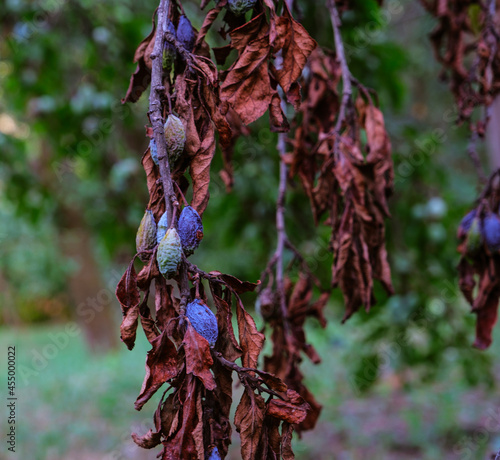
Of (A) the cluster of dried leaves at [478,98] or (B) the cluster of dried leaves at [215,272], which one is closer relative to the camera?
(B) the cluster of dried leaves at [215,272]

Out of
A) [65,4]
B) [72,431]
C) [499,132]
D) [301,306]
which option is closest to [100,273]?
[72,431]

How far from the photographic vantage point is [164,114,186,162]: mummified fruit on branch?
0.74m

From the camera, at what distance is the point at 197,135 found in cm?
78

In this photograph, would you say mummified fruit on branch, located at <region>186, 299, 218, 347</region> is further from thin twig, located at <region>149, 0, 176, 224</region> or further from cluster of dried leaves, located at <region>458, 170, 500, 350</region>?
cluster of dried leaves, located at <region>458, 170, 500, 350</region>

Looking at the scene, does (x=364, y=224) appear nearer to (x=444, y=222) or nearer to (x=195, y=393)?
(x=195, y=393)

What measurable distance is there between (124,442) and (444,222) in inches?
117

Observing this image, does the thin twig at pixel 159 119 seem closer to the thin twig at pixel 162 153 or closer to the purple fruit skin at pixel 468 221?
the thin twig at pixel 162 153

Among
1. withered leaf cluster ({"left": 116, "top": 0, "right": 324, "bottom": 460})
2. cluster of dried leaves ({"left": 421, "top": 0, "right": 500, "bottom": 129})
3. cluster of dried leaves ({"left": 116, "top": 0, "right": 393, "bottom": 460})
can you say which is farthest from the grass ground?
withered leaf cluster ({"left": 116, "top": 0, "right": 324, "bottom": 460})

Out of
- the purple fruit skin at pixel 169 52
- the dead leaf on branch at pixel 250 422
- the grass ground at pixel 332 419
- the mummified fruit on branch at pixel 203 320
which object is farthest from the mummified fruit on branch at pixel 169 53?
the grass ground at pixel 332 419

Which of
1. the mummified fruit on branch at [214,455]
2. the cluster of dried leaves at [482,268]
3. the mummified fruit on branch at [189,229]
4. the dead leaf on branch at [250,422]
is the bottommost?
the mummified fruit on branch at [214,455]

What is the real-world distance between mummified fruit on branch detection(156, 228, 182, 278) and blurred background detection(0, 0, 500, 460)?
3.92ft

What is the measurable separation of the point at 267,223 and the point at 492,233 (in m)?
1.52

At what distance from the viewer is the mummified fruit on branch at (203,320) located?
69cm

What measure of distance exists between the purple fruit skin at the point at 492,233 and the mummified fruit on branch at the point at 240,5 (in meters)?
0.72
